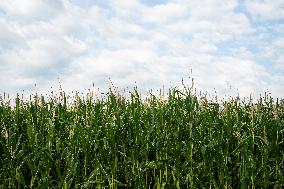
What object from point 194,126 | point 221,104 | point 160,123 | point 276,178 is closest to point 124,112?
point 160,123

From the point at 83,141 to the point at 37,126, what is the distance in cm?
191

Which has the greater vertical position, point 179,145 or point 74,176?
point 179,145

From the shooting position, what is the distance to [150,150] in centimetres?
844

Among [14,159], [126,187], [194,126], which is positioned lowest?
[126,187]

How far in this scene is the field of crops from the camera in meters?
7.84

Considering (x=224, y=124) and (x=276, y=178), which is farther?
(x=224, y=124)

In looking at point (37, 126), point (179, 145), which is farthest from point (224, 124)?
point (37, 126)

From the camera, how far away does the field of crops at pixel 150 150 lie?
7836 millimetres

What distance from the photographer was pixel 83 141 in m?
8.20

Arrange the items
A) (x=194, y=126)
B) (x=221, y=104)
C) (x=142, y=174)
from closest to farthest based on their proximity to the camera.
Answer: (x=142, y=174) → (x=194, y=126) → (x=221, y=104)

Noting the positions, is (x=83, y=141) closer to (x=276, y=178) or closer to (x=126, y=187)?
(x=126, y=187)

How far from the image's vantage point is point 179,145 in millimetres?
8078

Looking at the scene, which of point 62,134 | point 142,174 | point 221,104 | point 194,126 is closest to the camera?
point 142,174

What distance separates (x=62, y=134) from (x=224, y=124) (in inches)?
129
